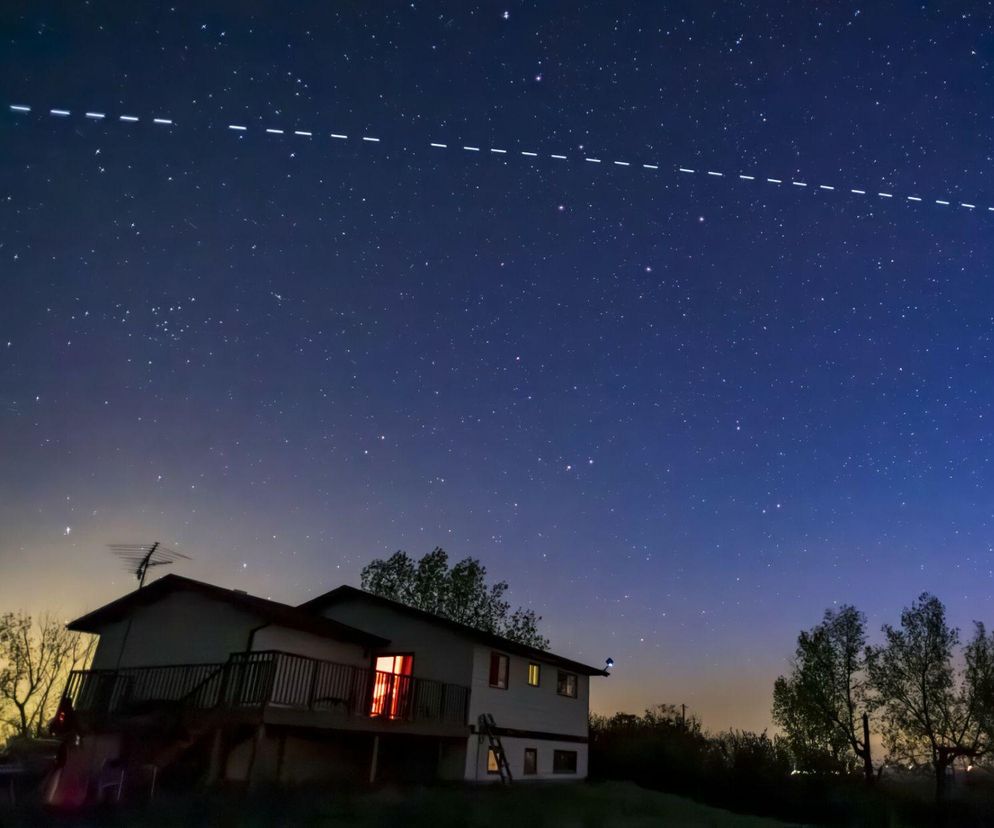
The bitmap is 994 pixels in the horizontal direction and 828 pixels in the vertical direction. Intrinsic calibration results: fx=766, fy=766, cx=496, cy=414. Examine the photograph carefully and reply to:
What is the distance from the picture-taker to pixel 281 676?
18.8 metres

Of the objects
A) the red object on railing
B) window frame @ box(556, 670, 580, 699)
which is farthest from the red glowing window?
the red object on railing

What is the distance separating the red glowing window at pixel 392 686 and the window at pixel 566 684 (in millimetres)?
7165

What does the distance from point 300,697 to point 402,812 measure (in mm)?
4063

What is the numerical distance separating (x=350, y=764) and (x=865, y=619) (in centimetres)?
3754

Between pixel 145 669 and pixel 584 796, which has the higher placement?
pixel 145 669

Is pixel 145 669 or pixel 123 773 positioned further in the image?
pixel 145 669

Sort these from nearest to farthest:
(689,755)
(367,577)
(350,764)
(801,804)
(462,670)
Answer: (350,764), (462,670), (801,804), (689,755), (367,577)

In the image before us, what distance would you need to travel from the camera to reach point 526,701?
27.4m

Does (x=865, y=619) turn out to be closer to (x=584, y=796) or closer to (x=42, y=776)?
(x=584, y=796)

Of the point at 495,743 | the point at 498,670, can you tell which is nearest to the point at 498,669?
the point at 498,670

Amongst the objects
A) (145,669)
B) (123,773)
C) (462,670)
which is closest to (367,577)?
(462,670)

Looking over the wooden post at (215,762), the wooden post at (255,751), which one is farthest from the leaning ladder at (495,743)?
the wooden post at (255,751)

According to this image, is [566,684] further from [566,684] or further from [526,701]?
[526,701]

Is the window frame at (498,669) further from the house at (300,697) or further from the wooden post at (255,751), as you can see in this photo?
the wooden post at (255,751)
